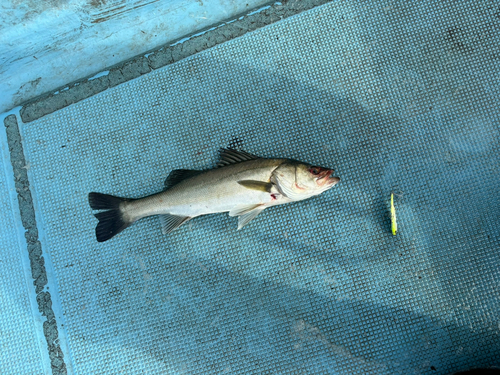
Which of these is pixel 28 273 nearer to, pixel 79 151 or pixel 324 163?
pixel 79 151

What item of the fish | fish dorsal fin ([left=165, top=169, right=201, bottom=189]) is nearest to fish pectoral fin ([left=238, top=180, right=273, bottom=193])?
the fish

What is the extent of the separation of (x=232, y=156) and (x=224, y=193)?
305mm

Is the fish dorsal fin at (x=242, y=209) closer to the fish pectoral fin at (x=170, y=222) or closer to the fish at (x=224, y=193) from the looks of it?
the fish at (x=224, y=193)

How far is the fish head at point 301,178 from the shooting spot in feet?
7.58

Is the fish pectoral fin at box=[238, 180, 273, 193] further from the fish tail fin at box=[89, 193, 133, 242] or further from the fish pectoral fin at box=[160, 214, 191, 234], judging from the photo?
the fish tail fin at box=[89, 193, 133, 242]

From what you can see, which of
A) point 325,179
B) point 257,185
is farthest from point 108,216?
point 325,179

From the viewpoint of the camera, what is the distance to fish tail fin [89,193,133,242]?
253cm

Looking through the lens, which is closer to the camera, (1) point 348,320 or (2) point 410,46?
(1) point 348,320

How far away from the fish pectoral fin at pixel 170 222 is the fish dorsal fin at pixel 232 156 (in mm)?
514

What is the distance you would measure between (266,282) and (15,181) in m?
2.30

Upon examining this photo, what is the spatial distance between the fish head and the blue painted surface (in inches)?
12.1

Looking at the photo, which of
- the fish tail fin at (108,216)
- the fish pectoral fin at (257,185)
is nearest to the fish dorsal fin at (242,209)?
the fish pectoral fin at (257,185)

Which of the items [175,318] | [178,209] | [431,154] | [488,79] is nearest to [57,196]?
[178,209]

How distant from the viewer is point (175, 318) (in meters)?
2.60
